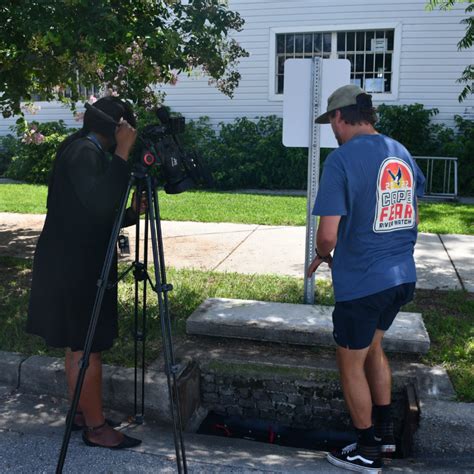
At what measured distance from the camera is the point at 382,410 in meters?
3.14

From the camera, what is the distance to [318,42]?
13008 millimetres

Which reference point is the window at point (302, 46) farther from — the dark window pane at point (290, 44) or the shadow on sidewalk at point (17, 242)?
the shadow on sidewalk at point (17, 242)

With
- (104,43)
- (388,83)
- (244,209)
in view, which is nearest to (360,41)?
(388,83)

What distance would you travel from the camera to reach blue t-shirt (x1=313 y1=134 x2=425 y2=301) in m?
2.68

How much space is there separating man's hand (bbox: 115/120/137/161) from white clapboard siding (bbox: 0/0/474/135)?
10123 mm

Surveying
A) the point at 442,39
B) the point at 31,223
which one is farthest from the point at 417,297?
the point at 442,39

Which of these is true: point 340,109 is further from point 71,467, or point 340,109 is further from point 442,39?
point 442,39

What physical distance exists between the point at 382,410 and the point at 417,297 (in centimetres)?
217

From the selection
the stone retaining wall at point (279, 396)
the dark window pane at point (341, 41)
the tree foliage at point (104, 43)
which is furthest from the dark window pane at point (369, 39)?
the stone retaining wall at point (279, 396)

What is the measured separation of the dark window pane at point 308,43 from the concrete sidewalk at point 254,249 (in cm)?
649

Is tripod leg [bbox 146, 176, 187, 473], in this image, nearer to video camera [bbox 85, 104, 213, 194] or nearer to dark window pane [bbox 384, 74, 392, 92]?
video camera [bbox 85, 104, 213, 194]

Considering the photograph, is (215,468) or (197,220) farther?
(197,220)

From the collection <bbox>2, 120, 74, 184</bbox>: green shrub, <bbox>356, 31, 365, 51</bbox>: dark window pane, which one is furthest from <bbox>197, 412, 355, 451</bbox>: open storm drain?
<bbox>356, 31, 365, 51</bbox>: dark window pane

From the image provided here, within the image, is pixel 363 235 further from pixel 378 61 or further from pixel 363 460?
pixel 378 61
